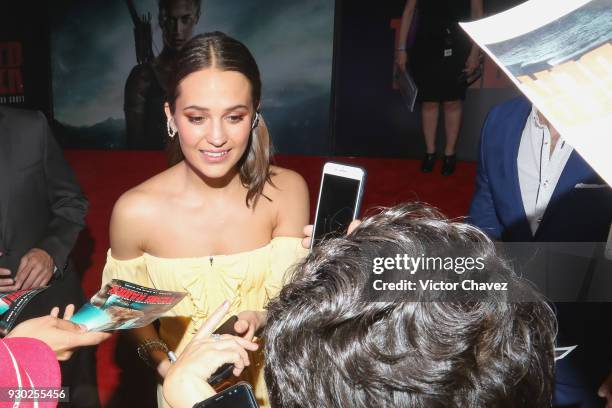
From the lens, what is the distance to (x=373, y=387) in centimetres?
69

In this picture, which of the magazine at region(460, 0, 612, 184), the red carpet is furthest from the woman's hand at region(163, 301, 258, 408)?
the red carpet

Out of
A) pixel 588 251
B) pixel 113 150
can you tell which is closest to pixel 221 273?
pixel 588 251

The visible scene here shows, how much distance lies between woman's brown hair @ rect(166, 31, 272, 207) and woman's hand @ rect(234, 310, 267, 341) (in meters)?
0.32

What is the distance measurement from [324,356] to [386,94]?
480 cm

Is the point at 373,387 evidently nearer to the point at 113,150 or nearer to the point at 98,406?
the point at 98,406

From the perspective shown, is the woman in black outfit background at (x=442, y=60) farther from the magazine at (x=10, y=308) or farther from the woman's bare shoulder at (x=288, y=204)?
the magazine at (x=10, y=308)

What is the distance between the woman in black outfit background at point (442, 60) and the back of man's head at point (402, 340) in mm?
4024

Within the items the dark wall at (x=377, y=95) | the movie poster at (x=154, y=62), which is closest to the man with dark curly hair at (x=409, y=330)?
the dark wall at (x=377, y=95)

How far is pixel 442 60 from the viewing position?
454 cm

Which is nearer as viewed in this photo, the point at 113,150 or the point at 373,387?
the point at 373,387

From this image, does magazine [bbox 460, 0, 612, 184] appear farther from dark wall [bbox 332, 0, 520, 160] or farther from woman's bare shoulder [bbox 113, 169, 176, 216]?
dark wall [bbox 332, 0, 520, 160]

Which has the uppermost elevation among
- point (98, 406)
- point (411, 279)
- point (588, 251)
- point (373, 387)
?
point (411, 279)

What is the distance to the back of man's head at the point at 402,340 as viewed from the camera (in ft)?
2.26

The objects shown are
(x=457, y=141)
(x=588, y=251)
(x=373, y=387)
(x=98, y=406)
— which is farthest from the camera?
(x=457, y=141)
